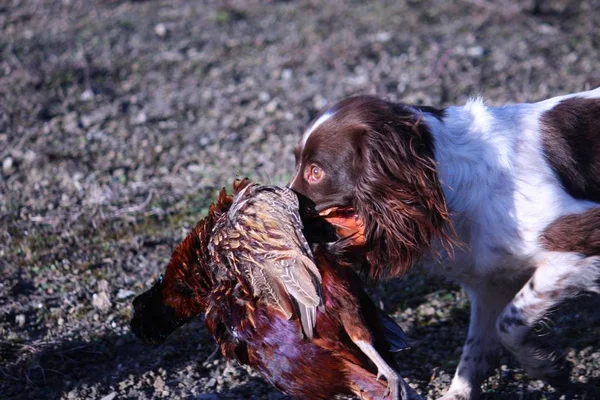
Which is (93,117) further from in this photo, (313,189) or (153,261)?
(313,189)

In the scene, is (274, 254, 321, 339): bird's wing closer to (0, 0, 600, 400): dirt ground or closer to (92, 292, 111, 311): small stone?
(0, 0, 600, 400): dirt ground

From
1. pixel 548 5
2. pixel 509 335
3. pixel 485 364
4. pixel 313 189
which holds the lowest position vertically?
pixel 485 364

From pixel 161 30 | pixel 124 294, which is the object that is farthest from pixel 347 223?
pixel 161 30

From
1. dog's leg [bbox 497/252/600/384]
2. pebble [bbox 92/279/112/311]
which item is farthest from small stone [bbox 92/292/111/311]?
dog's leg [bbox 497/252/600/384]

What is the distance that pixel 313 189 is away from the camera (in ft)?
10.1

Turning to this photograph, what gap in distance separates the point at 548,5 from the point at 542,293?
17.9 feet

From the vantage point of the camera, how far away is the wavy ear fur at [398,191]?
9.66 ft

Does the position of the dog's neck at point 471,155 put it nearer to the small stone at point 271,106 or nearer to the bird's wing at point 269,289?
the bird's wing at point 269,289

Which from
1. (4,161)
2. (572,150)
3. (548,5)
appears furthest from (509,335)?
(548,5)

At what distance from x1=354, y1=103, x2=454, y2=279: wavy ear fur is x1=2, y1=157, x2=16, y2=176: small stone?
2.95 m

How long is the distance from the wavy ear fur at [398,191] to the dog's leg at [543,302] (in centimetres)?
35

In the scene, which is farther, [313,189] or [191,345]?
[191,345]

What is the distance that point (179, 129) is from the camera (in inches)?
226

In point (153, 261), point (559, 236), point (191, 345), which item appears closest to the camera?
point (559, 236)
